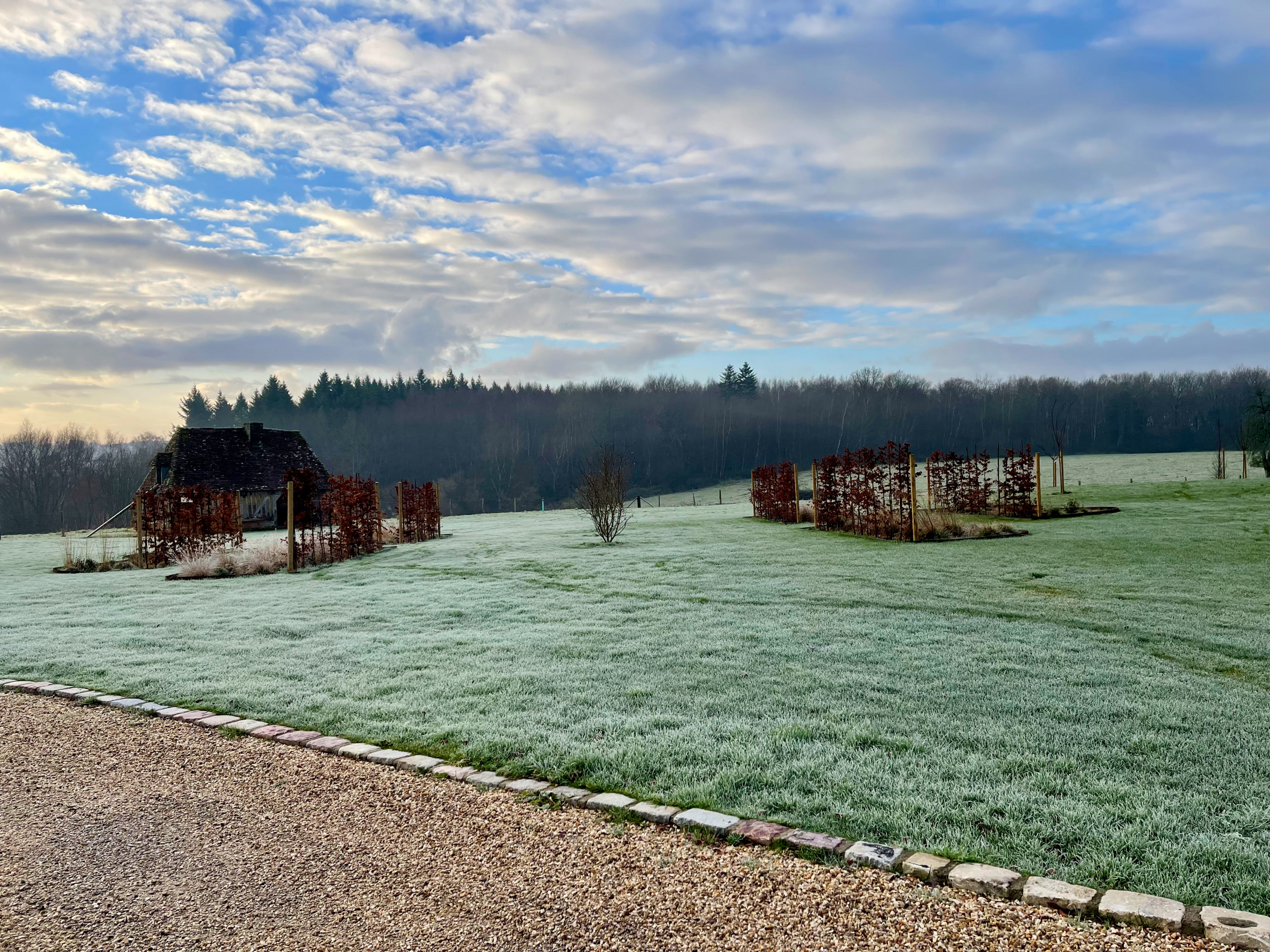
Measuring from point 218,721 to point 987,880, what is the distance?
460 centimetres

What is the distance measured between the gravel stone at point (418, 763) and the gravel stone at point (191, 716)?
6.02 ft

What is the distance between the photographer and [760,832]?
336 centimetres

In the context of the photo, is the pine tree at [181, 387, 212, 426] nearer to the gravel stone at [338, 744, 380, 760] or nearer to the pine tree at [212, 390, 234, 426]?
the pine tree at [212, 390, 234, 426]


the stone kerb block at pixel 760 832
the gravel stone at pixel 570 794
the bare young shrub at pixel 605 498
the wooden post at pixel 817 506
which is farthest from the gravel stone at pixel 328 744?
the wooden post at pixel 817 506

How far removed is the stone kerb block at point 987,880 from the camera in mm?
2854

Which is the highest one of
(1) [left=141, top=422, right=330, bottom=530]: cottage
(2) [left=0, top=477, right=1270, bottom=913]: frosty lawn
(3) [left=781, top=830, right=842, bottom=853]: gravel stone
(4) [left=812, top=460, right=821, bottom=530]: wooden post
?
(1) [left=141, top=422, right=330, bottom=530]: cottage

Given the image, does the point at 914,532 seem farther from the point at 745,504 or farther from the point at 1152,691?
the point at 745,504

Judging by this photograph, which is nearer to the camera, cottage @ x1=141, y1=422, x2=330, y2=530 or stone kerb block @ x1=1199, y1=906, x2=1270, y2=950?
stone kerb block @ x1=1199, y1=906, x2=1270, y2=950

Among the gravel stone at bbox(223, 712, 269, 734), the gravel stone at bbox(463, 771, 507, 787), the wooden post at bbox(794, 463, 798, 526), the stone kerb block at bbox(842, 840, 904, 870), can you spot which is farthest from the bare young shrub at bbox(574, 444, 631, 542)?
the stone kerb block at bbox(842, 840, 904, 870)

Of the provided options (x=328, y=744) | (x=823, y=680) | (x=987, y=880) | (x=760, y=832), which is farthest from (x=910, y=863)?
(x=328, y=744)

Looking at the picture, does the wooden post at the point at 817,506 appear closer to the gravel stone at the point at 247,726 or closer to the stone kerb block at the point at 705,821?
the gravel stone at the point at 247,726

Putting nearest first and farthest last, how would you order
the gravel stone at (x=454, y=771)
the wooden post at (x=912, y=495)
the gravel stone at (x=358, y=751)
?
the gravel stone at (x=454, y=771), the gravel stone at (x=358, y=751), the wooden post at (x=912, y=495)

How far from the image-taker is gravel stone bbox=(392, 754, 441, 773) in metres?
4.30

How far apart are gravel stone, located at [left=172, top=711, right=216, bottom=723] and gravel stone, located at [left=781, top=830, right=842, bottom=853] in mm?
4002
